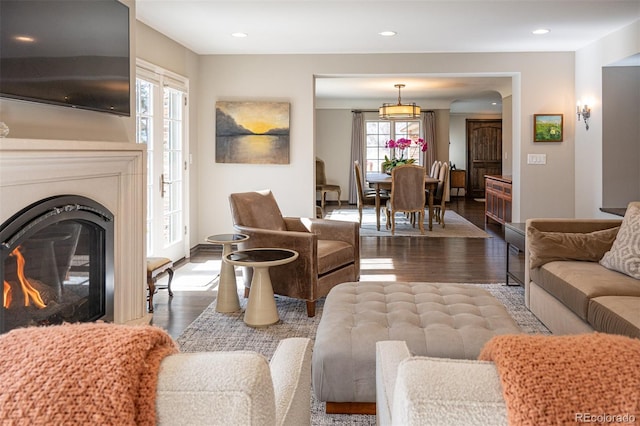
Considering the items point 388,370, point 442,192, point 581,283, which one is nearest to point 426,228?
point 442,192

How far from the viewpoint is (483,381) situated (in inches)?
32.2

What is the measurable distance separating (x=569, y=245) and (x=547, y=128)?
11.1ft

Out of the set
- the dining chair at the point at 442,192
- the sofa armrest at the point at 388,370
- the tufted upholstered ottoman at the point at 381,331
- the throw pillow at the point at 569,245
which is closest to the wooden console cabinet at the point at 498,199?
the dining chair at the point at 442,192

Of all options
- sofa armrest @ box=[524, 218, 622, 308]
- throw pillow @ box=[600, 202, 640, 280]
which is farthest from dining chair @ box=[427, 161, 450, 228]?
throw pillow @ box=[600, 202, 640, 280]

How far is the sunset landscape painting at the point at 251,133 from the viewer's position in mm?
6469

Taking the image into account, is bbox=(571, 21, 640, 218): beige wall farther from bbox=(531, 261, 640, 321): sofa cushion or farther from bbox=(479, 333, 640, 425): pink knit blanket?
bbox=(479, 333, 640, 425): pink knit blanket

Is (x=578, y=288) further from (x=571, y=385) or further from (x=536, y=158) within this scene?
(x=536, y=158)

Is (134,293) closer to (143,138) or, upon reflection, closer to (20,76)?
(20,76)

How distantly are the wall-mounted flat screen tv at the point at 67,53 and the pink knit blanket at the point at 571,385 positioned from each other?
7.90 ft

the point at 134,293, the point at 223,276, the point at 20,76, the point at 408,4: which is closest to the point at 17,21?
the point at 20,76

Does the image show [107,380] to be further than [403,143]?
No

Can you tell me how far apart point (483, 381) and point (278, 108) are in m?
5.88

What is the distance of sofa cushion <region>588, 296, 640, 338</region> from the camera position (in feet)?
7.93

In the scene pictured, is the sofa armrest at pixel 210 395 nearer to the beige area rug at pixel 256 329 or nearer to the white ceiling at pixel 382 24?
the beige area rug at pixel 256 329
